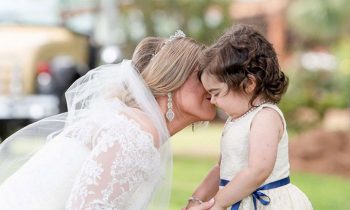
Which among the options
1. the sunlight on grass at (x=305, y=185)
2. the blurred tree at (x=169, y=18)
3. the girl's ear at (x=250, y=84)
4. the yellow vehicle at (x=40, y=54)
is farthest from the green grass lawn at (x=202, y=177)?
the blurred tree at (x=169, y=18)

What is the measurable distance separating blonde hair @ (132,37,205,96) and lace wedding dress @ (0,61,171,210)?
2.7 inches

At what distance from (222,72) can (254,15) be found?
83.2 feet

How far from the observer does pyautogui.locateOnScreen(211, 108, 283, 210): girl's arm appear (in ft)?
12.8

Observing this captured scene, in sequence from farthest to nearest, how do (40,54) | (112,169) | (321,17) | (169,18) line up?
(321,17) → (169,18) → (40,54) → (112,169)

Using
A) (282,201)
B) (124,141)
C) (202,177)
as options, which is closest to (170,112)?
(124,141)

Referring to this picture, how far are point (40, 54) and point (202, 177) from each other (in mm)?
5554

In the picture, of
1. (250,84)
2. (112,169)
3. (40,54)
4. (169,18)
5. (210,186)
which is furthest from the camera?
(169,18)

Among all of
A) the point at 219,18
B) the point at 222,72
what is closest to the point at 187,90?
the point at 222,72

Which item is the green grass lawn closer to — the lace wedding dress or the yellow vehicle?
the yellow vehicle

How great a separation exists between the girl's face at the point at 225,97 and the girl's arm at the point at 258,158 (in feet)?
0.35

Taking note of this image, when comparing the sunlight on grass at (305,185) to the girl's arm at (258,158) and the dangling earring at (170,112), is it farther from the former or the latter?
the girl's arm at (258,158)

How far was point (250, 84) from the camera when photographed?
3.96 metres

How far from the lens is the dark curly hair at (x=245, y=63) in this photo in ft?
12.9

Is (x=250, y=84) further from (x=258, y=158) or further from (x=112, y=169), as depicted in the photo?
(x=112, y=169)
